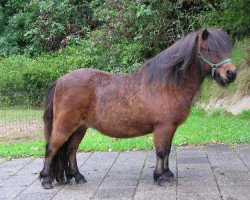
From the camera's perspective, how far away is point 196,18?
14.0 metres

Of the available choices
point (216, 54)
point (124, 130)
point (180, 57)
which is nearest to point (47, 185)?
point (124, 130)

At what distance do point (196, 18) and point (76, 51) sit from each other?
215 inches

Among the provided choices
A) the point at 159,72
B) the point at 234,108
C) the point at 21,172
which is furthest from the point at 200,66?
the point at 234,108

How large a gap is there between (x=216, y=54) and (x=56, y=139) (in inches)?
93.2

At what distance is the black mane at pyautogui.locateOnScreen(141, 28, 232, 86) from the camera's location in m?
5.22

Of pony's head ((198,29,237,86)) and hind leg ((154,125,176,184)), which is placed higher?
pony's head ((198,29,237,86))

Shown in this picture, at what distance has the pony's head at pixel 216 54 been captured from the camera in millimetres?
5117

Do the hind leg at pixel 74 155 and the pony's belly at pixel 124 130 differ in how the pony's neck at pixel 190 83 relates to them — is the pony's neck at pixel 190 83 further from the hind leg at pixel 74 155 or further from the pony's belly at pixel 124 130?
the hind leg at pixel 74 155

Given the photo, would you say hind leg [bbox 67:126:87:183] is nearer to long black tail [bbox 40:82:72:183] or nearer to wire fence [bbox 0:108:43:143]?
long black tail [bbox 40:82:72:183]

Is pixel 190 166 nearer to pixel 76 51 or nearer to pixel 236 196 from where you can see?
pixel 236 196

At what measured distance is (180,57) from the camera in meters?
5.41

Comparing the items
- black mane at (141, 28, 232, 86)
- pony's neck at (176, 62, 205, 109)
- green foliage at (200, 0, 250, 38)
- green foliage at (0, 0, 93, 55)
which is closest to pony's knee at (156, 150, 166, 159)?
pony's neck at (176, 62, 205, 109)

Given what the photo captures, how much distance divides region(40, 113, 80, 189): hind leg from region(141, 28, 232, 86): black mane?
1198mm

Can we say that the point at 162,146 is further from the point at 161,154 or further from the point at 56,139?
the point at 56,139
